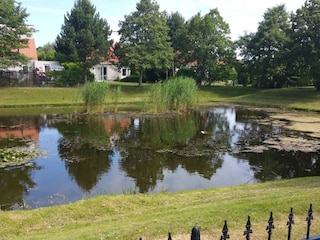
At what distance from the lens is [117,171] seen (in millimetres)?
10312

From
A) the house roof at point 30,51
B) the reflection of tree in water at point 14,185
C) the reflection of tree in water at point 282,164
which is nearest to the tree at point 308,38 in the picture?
the reflection of tree in water at point 282,164

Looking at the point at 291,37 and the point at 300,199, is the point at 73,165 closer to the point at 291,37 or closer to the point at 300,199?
the point at 300,199

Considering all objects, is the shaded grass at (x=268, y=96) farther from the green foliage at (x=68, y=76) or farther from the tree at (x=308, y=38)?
the green foliage at (x=68, y=76)

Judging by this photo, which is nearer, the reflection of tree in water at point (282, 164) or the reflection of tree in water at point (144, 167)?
the reflection of tree in water at point (144, 167)

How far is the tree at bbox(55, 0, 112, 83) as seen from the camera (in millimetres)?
37156

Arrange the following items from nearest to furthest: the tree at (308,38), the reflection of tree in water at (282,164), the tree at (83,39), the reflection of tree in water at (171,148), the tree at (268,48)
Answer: the reflection of tree in water at (282,164), the reflection of tree in water at (171,148), the tree at (308,38), the tree at (268,48), the tree at (83,39)

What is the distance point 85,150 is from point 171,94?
1079 centimetres

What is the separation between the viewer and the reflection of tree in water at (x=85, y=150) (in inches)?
391

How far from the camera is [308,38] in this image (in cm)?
3020

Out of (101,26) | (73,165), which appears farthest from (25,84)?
(73,165)

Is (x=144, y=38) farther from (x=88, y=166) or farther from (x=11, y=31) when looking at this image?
(x=88, y=166)

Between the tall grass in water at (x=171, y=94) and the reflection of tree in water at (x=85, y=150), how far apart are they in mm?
4403

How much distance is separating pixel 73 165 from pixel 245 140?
786 cm

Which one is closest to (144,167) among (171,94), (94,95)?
(94,95)
